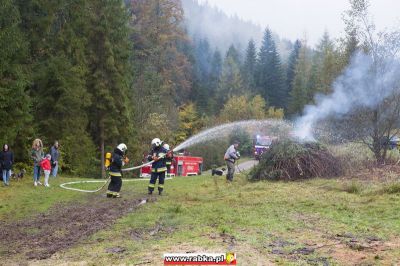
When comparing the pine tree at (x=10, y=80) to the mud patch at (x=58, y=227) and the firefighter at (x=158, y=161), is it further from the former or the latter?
the mud patch at (x=58, y=227)

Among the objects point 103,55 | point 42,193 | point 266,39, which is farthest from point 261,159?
point 266,39

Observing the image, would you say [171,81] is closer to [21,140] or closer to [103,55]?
[103,55]

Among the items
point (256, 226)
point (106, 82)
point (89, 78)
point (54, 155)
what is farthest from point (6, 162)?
point (106, 82)

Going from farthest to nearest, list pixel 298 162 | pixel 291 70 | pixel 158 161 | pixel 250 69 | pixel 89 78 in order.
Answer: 1. pixel 250 69
2. pixel 291 70
3. pixel 89 78
4. pixel 298 162
5. pixel 158 161

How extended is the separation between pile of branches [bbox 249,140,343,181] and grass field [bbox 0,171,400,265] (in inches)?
65.5

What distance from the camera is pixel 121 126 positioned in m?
31.9

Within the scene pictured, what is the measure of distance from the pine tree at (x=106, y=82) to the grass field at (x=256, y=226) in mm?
15742

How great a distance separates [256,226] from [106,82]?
2372 cm

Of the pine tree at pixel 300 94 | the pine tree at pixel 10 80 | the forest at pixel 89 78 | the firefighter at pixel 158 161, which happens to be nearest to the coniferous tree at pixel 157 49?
the forest at pixel 89 78

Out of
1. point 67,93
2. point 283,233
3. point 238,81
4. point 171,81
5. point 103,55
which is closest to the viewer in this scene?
point 283,233

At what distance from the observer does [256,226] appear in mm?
9250

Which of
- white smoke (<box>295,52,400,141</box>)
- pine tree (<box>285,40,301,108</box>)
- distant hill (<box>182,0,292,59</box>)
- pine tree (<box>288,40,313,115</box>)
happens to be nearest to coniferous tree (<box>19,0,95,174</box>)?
white smoke (<box>295,52,400,141</box>)

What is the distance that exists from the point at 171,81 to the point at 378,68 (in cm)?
3918

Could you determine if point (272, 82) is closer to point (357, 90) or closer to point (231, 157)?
point (357, 90)
